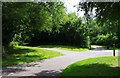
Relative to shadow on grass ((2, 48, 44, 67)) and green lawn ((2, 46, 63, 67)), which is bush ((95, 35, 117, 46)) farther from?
shadow on grass ((2, 48, 44, 67))

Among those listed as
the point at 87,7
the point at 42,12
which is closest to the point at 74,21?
the point at 42,12

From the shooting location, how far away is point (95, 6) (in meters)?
15.5

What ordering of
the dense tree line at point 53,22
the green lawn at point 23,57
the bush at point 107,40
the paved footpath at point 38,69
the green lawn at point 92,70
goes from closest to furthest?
the green lawn at point 92,70
the paved footpath at point 38,69
the dense tree line at point 53,22
the green lawn at point 23,57
the bush at point 107,40

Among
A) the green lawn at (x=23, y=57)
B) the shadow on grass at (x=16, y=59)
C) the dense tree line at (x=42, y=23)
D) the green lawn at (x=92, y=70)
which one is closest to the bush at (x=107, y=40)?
the dense tree line at (x=42, y=23)

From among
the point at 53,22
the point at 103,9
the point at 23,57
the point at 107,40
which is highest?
the point at 103,9

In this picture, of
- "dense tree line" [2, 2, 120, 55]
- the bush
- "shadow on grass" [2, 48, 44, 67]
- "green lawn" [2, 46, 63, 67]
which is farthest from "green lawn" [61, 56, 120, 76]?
the bush

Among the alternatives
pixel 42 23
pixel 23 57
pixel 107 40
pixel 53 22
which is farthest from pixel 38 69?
pixel 107 40

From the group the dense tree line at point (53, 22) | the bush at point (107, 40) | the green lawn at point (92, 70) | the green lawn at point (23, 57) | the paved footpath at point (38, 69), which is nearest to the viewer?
the green lawn at point (92, 70)

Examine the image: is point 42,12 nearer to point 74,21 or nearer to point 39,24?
point 39,24

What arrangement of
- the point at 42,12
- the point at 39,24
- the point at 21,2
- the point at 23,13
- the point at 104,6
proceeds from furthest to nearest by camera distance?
the point at 39,24, the point at 42,12, the point at 23,13, the point at 21,2, the point at 104,6

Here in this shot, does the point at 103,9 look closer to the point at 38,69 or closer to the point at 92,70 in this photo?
the point at 92,70

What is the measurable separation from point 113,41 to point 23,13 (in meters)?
31.4

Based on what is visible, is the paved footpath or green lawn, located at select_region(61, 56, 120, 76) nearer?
green lawn, located at select_region(61, 56, 120, 76)

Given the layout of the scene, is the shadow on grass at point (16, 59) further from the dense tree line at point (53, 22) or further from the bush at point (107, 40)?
the bush at point (107, 40)
